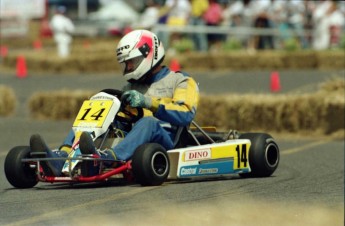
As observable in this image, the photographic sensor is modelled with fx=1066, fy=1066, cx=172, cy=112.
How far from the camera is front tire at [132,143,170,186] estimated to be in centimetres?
789

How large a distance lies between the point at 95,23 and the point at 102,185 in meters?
35.6

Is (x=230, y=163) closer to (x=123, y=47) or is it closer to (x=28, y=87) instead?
(x=123, y=47)

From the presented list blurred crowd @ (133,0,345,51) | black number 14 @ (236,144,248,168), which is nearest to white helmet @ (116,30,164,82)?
black number 14 @ (236,144,248,168)

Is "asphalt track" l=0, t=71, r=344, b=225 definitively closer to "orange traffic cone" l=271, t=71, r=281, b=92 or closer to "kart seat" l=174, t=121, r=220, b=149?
"kart seat" l=174, t=121, r=220, b=149

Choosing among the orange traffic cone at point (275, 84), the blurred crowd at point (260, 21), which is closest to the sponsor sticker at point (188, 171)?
the orange traffic cone at point (275, 84)

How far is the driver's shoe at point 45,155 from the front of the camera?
309 inches

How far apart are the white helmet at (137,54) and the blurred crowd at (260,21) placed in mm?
14625

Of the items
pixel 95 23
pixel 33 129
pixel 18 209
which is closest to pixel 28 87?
pixel 33 129

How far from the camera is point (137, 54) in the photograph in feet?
28.2

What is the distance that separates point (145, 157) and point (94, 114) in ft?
1.90

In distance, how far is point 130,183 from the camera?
27.7ft

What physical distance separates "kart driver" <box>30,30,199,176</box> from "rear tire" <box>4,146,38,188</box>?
0.94 ft

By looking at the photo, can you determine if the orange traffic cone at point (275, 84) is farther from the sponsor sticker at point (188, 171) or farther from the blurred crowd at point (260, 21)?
the sponsor sticker at point (188, 171)

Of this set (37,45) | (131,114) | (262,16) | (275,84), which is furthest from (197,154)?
(37,45)
